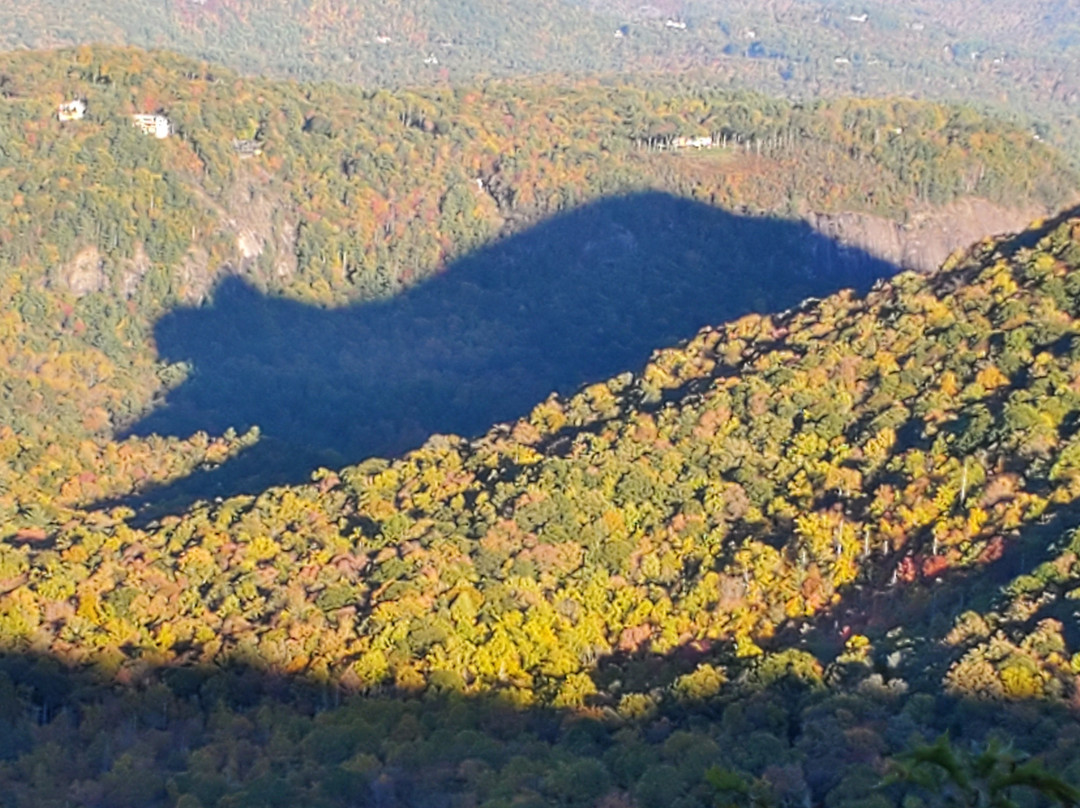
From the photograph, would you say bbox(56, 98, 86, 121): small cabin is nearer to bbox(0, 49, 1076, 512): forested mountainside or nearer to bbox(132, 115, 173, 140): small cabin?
bbox(0, 49, 1076, 512): forested mountainside

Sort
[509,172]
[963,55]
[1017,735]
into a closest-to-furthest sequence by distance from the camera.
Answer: [1017,735] → [509,172] → [963,55]

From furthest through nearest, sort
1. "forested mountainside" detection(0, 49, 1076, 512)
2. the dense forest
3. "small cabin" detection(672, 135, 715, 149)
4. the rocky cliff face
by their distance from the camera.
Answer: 1. "small cabin" detection(672, 135, 715, 149)
2. the rocky cliff face
3. "forested mountainside" detection(0, 49, 1076, 512)
4. the dense forest

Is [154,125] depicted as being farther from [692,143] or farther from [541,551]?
[541,551]


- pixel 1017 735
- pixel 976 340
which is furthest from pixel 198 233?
pixel 1017 735

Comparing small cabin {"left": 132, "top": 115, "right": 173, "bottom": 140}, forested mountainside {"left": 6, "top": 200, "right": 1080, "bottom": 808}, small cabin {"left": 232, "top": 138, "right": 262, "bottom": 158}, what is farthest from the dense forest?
small cabin {"left": 232, "top": 138, "right": 262, "bottom": 158}

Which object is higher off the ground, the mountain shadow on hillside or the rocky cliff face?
the rocky cliff face

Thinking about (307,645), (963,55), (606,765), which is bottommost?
(963,55)

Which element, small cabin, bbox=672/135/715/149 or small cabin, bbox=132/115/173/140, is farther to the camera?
small cabin, bbox=672/135/715/149

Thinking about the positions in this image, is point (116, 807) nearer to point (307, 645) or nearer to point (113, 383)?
point (307, 645)

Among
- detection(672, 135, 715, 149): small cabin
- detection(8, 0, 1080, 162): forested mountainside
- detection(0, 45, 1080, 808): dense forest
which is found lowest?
detection(8, 0, 1080, 162): forested mountainside
